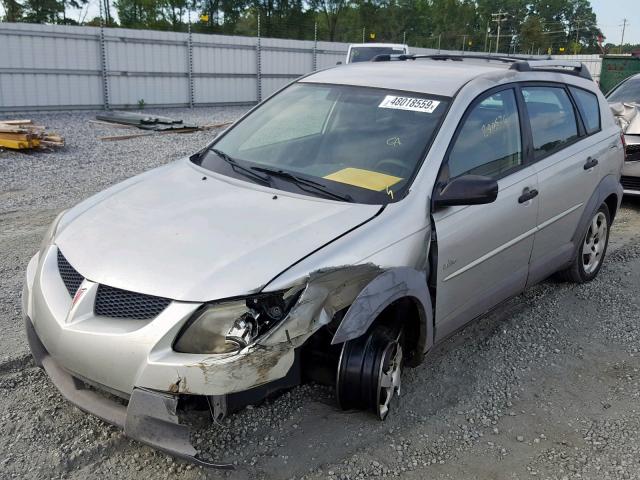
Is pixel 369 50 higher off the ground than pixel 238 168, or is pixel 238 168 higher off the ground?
pixel 369 50

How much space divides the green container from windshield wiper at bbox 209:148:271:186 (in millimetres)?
16753

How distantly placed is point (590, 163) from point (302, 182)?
2.56 meters

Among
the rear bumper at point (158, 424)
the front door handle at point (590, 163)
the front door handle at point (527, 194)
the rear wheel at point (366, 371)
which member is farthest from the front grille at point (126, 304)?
the front door handle at point (590, 163)

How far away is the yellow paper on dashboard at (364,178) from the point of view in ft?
10.8

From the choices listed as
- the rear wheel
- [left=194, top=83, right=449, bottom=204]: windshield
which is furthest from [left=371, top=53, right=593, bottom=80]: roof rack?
the rear wheel

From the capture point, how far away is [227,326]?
2.51 meters

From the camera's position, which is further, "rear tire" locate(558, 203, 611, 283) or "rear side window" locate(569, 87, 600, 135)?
"rear tire" locate(558, 203, 611, 283)

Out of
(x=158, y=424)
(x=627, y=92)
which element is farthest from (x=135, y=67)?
(x=158, y=424)

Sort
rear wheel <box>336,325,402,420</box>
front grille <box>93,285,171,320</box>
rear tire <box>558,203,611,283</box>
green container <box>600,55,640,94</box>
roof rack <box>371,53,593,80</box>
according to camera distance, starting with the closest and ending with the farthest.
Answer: front grille <box>93,285,171,320</box>
rear wheel <box>336,325,402,420</box>
roof rack <box>371,53,593,80</box>
rear tire <box>558,203,611,283</box>
green container <box>600,55,640,94</box>

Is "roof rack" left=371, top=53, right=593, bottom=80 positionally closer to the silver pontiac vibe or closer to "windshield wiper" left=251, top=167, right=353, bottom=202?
the silver pontiac vibe

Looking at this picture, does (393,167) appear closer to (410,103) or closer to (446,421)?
(410,103)

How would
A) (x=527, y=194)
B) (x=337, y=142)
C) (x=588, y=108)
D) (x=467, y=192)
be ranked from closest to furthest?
1. (x=467, y=192)
2. (x=337, y=142)
3. (x=527, y=194)
4. (x=588, y=108)

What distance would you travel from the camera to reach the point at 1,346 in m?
3.74

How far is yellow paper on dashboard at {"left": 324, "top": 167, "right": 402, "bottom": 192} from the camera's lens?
10.8 feet
